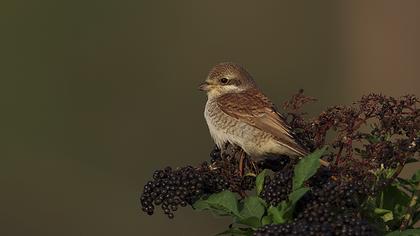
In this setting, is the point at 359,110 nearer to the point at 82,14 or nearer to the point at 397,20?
the point at 397,20

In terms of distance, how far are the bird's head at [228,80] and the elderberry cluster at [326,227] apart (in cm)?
244

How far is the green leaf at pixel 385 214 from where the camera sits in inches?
123

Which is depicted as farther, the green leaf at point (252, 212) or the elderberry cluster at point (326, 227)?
the green leaf at point (252, 212)

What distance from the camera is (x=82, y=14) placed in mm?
14055

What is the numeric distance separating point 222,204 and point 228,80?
7.50 ft

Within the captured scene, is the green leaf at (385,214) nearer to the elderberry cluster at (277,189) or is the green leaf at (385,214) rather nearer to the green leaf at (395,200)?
the green leaf at (395,200)

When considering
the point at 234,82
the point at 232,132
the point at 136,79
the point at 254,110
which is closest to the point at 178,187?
the point at 232,132

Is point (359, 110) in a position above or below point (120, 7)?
below

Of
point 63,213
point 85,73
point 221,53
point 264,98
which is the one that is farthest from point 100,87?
point 264,98

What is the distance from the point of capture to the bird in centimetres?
451

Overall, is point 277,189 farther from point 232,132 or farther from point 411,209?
point 232,132

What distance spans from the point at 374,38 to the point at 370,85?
4.20 ft

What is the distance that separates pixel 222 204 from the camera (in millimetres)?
3139

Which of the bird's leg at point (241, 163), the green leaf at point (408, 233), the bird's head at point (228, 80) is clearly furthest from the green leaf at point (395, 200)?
the bird's head at point (228, 80)
